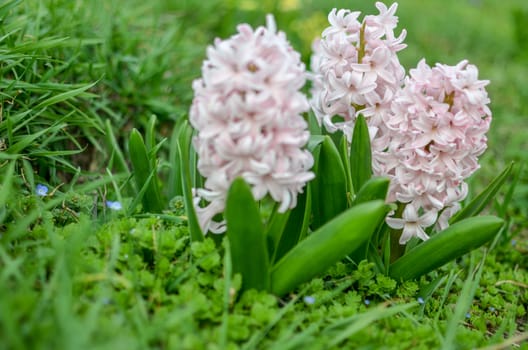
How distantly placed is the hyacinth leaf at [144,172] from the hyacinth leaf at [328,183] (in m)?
0.54

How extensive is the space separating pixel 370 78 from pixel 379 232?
0.50 m

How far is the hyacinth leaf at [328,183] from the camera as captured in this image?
1.77 m

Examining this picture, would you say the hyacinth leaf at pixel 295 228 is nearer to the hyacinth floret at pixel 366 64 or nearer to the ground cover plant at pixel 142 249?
the ground cover plant at pixel 142 249

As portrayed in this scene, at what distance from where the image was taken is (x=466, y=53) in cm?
588

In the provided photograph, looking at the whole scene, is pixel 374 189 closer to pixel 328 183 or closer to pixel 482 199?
pixel 328 183

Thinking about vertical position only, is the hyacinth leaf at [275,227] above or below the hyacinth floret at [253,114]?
below

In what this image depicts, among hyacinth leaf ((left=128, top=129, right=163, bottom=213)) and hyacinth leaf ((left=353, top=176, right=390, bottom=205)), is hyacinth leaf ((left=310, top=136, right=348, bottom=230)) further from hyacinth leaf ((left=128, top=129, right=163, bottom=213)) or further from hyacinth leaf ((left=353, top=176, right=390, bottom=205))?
hyacinth leaf ((left=128, top=129, right=163, bottom=213))

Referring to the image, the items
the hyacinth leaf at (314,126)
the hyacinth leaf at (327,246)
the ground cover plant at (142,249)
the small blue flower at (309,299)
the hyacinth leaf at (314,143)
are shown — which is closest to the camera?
the ground cover plant at (142,249)

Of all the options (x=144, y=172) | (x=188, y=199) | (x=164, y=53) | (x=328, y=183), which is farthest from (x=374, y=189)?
(x=164, y=53)

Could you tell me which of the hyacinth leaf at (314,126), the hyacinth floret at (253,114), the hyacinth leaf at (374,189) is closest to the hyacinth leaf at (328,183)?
the hyacinth leaf at (374,189)

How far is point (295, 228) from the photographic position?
72.7 inches

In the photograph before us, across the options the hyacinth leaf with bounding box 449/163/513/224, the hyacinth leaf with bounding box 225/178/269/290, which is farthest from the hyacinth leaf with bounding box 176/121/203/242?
the hyacinth leaf with bounding box 449/163/513/224

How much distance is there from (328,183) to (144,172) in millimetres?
626

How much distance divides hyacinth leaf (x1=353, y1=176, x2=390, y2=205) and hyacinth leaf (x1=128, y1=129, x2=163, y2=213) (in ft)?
2.28
